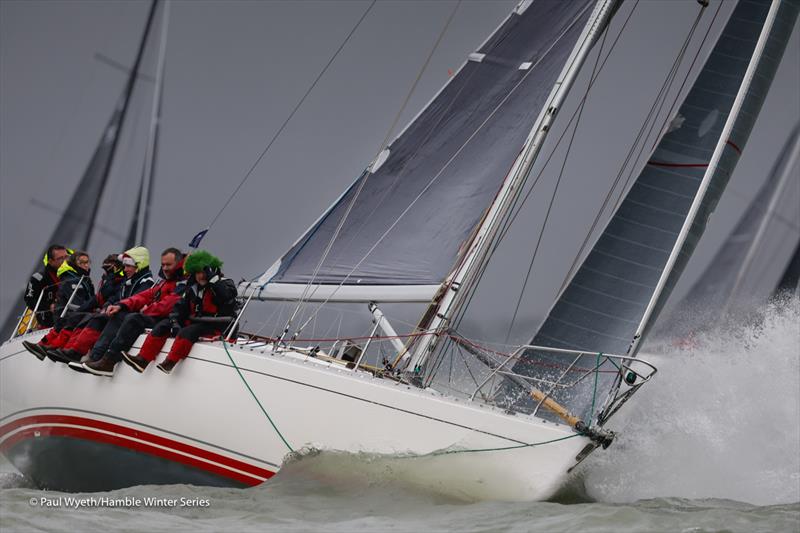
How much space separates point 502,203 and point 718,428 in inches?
96.9

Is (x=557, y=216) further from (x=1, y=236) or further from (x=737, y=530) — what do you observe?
(x=737, y=530)

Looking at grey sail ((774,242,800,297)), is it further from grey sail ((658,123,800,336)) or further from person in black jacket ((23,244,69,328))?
person in black jacket ((23,244,69,328))

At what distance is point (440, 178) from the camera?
24.1ft

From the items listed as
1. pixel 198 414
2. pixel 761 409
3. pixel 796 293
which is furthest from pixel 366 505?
pixel 796 293

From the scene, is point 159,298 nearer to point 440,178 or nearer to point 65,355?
point 65,355

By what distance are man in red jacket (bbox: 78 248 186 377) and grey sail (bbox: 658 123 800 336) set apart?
840 centimetres

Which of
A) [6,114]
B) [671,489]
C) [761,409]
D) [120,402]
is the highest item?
[6,114]

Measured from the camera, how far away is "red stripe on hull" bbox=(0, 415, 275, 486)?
621 cm

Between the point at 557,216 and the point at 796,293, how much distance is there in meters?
4.13

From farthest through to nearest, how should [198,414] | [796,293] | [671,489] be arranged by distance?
1. [796,293]
2. [671,489]
3. [198,414]

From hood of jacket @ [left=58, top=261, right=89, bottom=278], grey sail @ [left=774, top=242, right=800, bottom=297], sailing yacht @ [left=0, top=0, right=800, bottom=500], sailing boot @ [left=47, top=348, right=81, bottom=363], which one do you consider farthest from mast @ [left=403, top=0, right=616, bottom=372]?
grey sail @ [left=774, top=242, right=800, bottom=297]

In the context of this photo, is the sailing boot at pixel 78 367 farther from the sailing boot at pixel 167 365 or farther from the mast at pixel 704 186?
the mast at pixel 704 186

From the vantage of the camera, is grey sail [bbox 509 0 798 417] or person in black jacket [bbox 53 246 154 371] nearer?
person in black jacket [bbox 53 246 154 371]

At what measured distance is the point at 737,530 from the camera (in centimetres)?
514
